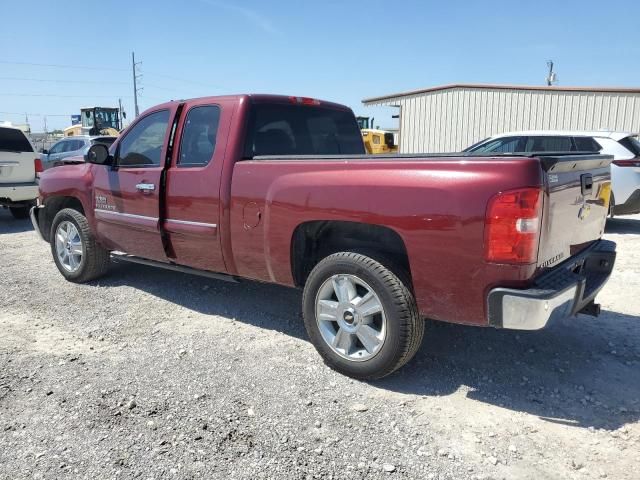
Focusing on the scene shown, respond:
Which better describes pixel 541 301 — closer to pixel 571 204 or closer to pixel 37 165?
pixel 571 204

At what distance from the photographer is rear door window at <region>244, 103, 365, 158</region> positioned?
4.27m

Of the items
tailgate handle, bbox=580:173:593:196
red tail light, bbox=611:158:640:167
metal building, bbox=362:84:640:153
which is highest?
metal building, bbox=362:84:640:153

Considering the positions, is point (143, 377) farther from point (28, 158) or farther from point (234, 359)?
point (28, 158)

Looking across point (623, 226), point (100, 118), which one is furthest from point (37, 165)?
point (100, 118)

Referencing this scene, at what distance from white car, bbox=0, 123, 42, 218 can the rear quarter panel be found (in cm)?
788

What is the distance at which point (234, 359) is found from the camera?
12.6 ft

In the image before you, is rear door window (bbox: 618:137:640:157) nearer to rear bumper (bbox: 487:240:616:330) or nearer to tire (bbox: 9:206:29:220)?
rear bumper (bbox: 487:240:616:330)

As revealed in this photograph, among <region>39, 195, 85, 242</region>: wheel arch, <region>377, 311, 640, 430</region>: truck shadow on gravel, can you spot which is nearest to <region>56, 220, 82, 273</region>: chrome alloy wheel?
<region>39, 195, 85, 242</region>: wheel arch

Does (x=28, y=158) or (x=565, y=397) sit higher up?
(x=28, y=158)

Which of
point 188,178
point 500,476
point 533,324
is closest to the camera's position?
point 500,476

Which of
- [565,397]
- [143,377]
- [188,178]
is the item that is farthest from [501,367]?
[188,178]

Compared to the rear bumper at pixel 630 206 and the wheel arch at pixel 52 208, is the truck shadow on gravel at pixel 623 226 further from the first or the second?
the wheel arch at pixel 52 208

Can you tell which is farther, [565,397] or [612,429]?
[565,397]

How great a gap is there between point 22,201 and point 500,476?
32.9ft
